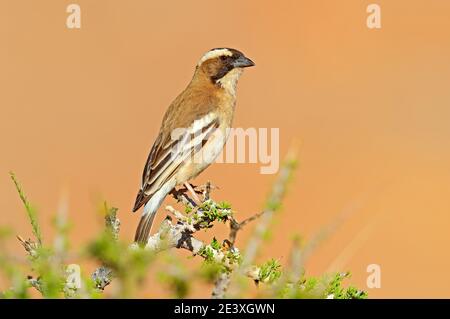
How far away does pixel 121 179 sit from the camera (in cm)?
952

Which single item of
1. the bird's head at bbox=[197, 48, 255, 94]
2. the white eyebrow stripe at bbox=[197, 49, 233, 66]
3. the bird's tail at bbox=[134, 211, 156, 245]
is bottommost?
the bird's tail at bbox=[134, 211, 156, 245]

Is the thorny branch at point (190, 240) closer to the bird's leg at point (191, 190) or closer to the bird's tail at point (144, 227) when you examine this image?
the bird's tail at point (144, 227)

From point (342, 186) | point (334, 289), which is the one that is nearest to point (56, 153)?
point (342, 186)

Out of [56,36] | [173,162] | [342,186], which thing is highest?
[56,36]

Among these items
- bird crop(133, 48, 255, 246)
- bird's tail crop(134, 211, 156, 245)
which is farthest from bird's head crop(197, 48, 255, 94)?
bird's tail crop(134, 211, 156, 245)

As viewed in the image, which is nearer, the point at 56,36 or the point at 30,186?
the point at 30,186

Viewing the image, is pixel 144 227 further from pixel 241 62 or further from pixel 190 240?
pixel 241 62

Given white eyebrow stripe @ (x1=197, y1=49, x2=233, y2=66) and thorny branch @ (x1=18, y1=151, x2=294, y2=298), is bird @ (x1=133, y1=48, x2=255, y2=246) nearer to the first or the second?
white eyebrow stripe @ (x1=197, y1=49, x2=233, y2=66)

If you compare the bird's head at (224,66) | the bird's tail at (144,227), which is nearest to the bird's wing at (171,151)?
the bird's tail at (144,227)

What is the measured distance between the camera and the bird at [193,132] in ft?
16.9

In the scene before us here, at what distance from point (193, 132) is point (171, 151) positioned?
26 centimetres

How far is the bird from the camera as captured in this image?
5.15m
